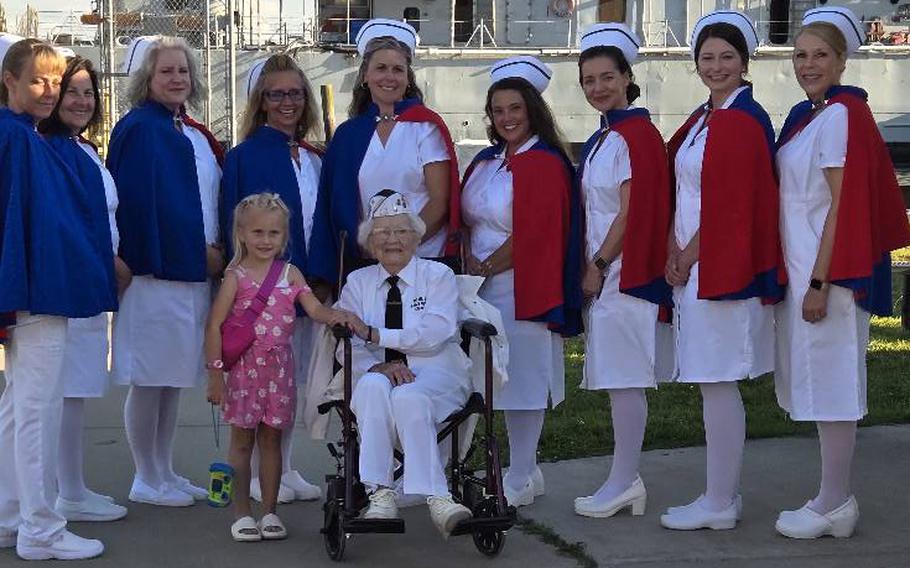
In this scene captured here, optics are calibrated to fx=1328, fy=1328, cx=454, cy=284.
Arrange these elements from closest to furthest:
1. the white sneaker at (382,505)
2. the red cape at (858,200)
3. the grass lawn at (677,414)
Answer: the white sneaker at (382,505), the red cape at (858,200), the grass lawn at (677,414)

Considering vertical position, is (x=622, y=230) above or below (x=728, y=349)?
above

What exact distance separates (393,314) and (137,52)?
5.78 ft

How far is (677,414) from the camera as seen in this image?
8156 millimetres

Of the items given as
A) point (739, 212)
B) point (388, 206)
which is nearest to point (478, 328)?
point (388, 206)

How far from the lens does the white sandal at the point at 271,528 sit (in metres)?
5.36

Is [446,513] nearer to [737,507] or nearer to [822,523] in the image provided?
[737,507]

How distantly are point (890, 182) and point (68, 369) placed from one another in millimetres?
3425

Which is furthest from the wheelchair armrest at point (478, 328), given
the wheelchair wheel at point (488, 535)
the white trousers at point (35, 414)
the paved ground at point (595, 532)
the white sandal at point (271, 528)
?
the white trousers at point (35, 414)

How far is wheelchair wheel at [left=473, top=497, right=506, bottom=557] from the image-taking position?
16.3 feet

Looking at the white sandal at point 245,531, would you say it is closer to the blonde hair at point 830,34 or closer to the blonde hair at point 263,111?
the blonde hair at point 263,111

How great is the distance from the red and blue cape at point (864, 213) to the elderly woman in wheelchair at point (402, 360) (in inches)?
60.7

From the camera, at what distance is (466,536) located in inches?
211

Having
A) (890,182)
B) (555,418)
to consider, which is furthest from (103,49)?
(890,182)

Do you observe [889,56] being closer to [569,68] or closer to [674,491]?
[569,68]
